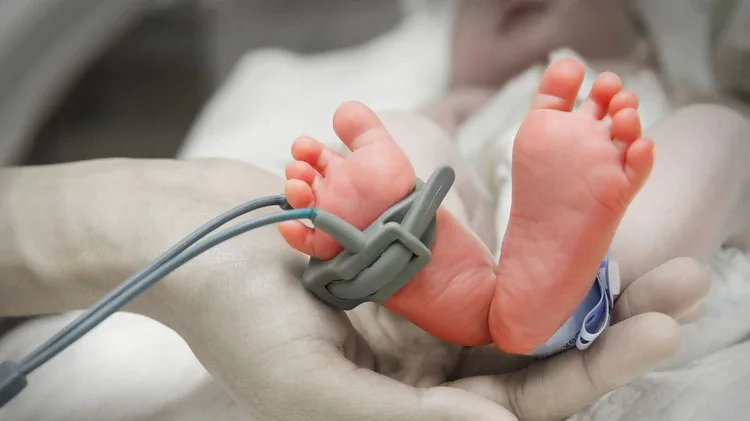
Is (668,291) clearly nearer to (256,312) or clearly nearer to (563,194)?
(563,194)

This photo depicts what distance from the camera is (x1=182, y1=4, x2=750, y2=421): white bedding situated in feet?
1.81

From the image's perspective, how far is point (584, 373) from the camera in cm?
47

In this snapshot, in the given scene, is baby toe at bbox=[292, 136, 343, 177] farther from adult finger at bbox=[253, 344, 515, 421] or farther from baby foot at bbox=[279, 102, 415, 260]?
adult finger at bbox=[253, 344, 515, 421]

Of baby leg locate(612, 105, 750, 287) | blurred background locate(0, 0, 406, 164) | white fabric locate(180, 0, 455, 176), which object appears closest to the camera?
baby leg locate(612, 105, 750, 287)

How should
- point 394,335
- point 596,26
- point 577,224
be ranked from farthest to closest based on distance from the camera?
point 596,26 → point 394,335 → point 577,224

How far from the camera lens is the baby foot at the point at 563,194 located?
0.41 meters

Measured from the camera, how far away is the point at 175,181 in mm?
612

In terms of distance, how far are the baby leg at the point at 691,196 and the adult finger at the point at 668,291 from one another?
4cm

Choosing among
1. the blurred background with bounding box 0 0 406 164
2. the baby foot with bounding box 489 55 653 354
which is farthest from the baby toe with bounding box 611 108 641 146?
the blurred background with bounding box 0 0 406 164

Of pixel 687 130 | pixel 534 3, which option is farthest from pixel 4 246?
pixel 534 3

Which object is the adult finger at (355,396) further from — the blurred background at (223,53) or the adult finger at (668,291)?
the blurred background at (223,53)

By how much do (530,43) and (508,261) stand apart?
0.58 metres

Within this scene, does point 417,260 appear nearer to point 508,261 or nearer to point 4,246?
point 508,261

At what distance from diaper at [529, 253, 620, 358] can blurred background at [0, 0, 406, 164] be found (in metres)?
0.55
